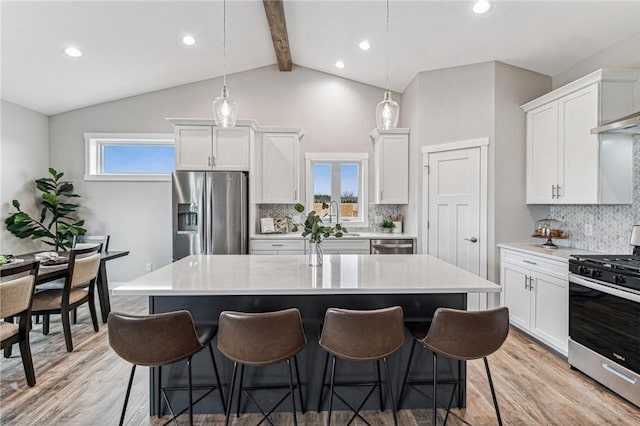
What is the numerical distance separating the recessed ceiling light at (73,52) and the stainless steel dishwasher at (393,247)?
4152mm

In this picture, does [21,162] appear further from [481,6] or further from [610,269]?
[610,269]

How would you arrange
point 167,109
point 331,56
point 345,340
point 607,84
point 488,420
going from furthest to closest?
point 167,109 → point 331,56 → point 607,84 → point 488,420 → point 345,340

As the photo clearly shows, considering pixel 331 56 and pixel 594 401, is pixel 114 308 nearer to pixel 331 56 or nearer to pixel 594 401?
pixel 331 56

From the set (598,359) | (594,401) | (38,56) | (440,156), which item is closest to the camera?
(594,401)

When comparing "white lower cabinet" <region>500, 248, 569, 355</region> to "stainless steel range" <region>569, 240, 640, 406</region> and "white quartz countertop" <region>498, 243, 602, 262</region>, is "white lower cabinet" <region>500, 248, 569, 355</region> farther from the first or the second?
"stainless steel range" <region>569, 240, 640, 406</region>

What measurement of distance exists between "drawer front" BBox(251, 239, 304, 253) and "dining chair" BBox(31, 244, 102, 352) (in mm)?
1818

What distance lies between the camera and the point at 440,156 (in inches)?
165

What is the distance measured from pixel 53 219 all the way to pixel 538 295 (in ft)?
20.2

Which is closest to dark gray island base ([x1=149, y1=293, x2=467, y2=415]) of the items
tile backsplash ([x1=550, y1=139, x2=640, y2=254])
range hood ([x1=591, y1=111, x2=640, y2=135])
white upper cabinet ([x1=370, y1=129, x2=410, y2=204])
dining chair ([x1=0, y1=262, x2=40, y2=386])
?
dining chair ([x1=0, y1=262, x2=40, y2=386])

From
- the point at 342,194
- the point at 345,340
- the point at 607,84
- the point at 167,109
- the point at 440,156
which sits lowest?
the point at 345,340

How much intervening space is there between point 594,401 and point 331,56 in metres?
4.53

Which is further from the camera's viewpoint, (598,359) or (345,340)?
(598,359)

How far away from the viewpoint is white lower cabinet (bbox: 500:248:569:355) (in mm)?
2840

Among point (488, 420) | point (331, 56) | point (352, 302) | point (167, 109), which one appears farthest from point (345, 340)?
point (167, 109)
